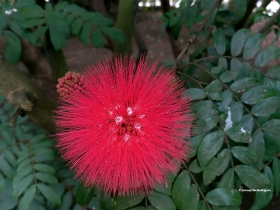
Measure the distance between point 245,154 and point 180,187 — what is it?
187 millimetres

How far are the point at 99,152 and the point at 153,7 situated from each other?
12.2 feet

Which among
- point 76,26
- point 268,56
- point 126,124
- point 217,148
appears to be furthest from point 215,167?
point 76,26

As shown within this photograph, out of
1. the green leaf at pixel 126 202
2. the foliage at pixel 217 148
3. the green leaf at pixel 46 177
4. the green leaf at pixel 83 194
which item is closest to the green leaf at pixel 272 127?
the foliage at pixel 217 148

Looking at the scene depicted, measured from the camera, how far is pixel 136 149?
739 mm

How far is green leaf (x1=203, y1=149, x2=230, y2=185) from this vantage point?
0.82 m

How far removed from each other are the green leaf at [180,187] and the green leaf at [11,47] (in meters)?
0.74

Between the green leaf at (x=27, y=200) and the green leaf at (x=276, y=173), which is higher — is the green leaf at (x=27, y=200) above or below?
below

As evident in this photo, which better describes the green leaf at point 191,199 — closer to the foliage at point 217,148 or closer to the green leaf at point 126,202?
the foliage at point 217,148

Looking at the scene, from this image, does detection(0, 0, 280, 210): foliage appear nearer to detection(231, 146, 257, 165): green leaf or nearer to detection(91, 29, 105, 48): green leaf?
detection(231, 146, 257, 165): green leaf

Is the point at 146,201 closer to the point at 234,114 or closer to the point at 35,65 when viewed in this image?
the point at 234,114

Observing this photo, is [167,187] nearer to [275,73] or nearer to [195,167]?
[195,167]

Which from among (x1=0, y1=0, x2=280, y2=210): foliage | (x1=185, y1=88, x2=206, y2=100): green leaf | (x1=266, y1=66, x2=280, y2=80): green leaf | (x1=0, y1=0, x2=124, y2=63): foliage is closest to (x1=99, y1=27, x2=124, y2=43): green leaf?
(x1=0, y1=0, x2=124, y2=63): foliage

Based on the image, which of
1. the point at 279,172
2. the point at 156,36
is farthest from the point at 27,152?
the point at 156,36

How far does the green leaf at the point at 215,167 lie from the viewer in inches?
32.2
